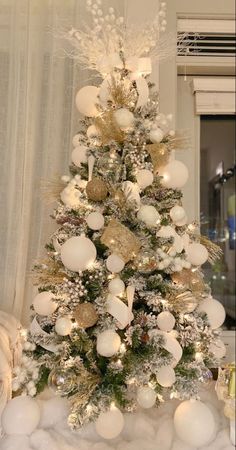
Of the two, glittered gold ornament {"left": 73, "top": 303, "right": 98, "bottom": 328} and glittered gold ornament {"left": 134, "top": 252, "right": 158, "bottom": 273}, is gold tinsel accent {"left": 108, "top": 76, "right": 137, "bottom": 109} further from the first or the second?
glittered gold ornament {"left": 73, "top": 303, "right": 98, "bottom": 328}

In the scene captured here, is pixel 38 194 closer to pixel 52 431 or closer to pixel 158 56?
pixel 158 56

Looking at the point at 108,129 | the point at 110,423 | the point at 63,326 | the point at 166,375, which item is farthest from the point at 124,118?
the point at 110,423

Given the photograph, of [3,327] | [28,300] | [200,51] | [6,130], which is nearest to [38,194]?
[6,130]

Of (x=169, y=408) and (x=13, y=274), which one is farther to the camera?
(x=13, y=274)

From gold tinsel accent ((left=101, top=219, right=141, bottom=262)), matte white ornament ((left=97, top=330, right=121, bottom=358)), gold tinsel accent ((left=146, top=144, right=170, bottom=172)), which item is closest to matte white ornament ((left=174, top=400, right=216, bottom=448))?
matte white ornament ((left=97, top=330, right=121, bottom=358))

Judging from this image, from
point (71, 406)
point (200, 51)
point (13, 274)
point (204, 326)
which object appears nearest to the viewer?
point (71, 406)

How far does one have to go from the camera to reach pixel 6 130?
1944 mm

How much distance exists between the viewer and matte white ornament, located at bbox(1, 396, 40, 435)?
1.34 metres

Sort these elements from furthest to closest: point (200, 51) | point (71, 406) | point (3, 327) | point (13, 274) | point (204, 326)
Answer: point (200, 51) → point (13, 274) → point (3, 327) → point (204, 326) → point (71, 406)

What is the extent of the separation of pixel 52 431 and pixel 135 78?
3.99ft

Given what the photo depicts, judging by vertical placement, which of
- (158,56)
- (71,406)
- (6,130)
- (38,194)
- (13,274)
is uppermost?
(158,56)

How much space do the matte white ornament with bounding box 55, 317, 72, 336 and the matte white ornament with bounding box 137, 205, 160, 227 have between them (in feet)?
1.31

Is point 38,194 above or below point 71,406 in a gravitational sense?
above

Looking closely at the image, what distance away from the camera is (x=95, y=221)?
1392 millimetres
